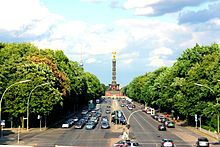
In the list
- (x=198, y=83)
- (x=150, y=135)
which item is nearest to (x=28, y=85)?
(x=150, y=135)

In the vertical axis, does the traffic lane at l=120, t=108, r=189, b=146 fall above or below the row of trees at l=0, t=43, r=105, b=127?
below

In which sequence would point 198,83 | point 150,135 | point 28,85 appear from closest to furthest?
point 150,135 < point 28,85 < point 198,83

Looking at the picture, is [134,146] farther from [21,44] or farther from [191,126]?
[21,44]

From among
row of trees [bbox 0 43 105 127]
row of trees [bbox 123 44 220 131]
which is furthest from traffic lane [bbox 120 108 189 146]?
row of trees [bbox 0 43 105 127]

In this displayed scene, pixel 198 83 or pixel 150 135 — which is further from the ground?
pixel 198 83

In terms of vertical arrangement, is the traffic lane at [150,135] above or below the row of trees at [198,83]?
below

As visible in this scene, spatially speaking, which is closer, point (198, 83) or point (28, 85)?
point (28, 85)

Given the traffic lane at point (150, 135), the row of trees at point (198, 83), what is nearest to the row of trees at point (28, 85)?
the traffic lane at point (150, 135)

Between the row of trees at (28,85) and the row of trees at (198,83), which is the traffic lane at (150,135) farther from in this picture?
the row of trees at (28,85)

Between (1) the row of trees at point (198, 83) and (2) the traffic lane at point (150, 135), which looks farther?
(1) the row of trees at point (198, 83)

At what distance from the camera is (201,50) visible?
341ft

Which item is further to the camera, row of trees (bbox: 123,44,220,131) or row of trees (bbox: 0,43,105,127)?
row of trees (bbox: 0,43,105,127)

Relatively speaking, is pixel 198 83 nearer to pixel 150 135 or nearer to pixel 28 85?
pixel 150 135

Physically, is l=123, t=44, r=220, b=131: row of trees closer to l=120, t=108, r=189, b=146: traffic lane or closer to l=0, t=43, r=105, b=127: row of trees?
l=120, t=108, r=189, b=146: traffic lane
